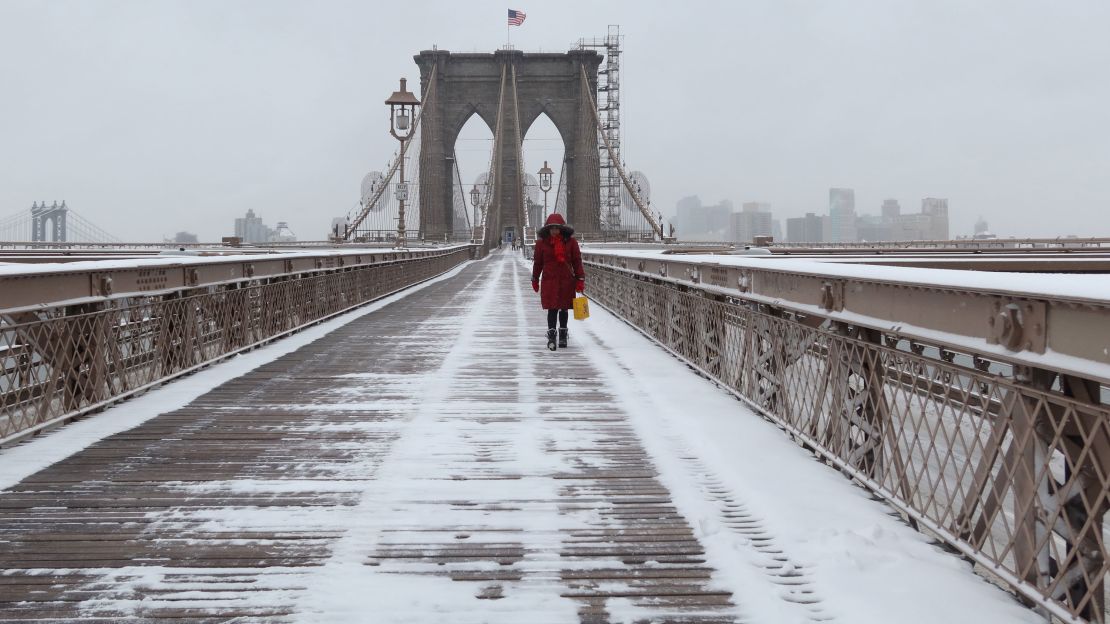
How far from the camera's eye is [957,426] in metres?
3.53

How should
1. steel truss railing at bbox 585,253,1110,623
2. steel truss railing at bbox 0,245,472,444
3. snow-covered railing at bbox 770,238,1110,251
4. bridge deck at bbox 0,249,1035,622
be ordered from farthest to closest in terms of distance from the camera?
snow-covered railing at bbox 770,238,1110,251
steel truss railing at bbox 0,245,472,444
bridge deck at bbox 0,249,1035,622
steel truss railing at bbox 585,253,1110,623

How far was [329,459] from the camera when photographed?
525 cm

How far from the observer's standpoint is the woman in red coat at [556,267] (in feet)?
35.7

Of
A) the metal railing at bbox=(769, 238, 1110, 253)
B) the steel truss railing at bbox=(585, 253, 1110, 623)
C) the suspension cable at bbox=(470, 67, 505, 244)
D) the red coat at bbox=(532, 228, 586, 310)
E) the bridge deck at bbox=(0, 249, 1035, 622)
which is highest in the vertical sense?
the suspension cable at bbox=(470, 67, 505, 244)

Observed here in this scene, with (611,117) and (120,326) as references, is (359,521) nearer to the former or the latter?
(120,326)

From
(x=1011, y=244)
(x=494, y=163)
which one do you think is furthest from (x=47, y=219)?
(x=1011, y=244)

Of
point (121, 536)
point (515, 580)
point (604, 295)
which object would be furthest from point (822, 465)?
point (604, 295)

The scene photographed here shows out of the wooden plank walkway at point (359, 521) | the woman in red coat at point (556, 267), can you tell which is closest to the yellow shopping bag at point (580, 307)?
the woman in red coat at point (556, 267)

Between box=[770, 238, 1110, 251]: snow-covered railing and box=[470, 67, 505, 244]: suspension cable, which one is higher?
box=[470, 67, 505, 244]: suspension cable

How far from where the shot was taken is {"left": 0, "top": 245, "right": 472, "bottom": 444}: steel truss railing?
577cm

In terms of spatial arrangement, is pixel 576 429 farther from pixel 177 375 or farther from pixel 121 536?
pixel 177 375

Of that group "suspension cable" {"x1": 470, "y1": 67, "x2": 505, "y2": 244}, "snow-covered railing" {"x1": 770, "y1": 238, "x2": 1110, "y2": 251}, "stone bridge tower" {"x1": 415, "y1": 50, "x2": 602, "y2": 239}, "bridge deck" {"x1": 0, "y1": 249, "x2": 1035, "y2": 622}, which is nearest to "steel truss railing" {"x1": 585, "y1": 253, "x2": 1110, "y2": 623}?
"bridge deck" {"x1": 0, "y1": 249, "x2": 1035, "y2": 622}

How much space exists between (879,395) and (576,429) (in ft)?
7.27

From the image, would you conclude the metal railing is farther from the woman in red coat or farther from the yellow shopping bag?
the woman in red coat
